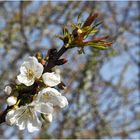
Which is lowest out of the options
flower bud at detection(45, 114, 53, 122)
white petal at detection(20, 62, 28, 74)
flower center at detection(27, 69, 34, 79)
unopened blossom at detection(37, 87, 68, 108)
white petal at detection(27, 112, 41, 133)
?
white petal at detection(27, 112, 41, 133)

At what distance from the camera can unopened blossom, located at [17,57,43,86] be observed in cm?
145

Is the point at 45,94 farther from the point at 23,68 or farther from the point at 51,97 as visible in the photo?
the point at 23,68

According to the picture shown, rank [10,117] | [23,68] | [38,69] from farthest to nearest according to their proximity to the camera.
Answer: [23,68] < [38,69] < [10,117]

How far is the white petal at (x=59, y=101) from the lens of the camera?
1.51m

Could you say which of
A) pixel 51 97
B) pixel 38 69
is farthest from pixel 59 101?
pixel 38 69

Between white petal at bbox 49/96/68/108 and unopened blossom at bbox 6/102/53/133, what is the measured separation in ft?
0.23

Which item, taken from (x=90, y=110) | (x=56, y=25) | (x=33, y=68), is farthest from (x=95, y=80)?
(x=33, y=68)

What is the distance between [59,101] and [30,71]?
0.16 m

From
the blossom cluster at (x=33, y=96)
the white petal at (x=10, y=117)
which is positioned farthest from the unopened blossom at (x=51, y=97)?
the white petal at (x=10, y=117)

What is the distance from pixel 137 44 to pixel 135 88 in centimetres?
82

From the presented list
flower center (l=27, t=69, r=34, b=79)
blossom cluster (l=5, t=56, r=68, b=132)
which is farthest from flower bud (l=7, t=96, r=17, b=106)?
flower center (l=27, t=69, r=34, b=79)

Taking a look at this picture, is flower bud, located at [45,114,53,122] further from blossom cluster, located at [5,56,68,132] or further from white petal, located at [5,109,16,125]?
white petal, located at [5,109,16,125]

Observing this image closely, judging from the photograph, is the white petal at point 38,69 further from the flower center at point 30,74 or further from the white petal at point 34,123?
the white petal at point 34,123

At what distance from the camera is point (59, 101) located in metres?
1.52
